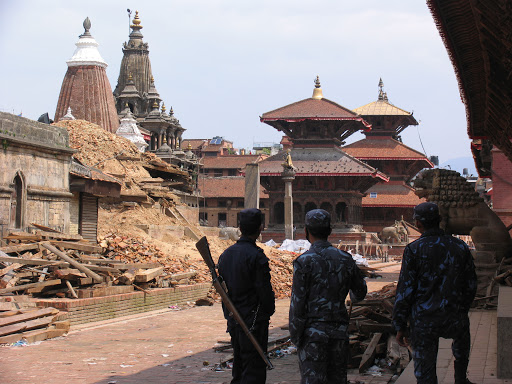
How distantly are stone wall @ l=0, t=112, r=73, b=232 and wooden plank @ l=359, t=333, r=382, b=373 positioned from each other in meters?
11.8

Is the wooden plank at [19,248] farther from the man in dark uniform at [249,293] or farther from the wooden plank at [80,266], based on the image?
the man in dark uniform at [249,293]

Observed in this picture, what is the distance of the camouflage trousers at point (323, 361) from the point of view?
17.9ft

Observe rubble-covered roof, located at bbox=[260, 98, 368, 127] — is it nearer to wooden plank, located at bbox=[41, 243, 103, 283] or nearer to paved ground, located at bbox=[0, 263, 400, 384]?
wooden plank, located at bbox=[41, 243, 103, 283]

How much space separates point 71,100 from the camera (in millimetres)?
54094

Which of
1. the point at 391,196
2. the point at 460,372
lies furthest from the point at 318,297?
the point at 391,196

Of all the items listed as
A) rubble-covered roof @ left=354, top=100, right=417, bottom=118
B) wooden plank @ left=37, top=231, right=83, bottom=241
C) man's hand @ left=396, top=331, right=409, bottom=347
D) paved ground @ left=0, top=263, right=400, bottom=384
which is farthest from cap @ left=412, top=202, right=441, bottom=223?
rubble-covered roof @ left=354, top=100, right=417, bottom=118

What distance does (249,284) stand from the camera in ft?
20.9

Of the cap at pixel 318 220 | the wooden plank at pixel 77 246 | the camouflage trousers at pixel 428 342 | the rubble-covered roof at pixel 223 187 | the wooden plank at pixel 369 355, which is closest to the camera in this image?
the cap at pixel 318 220

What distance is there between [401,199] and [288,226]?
50.0 ft

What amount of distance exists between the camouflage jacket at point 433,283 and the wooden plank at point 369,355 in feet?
8.85

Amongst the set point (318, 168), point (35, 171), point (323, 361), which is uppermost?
point (318, 168)

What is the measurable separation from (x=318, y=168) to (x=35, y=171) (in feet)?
100.0

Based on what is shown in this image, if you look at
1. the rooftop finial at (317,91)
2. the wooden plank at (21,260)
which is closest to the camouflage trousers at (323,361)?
the wooden plank at (21,260)

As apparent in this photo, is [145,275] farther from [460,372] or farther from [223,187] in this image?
[223,187]
